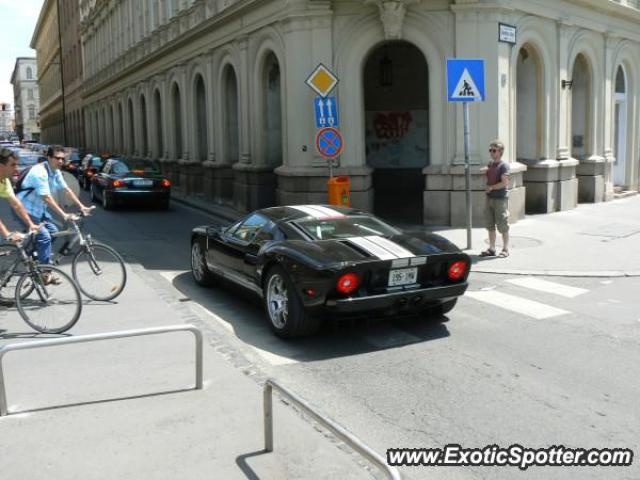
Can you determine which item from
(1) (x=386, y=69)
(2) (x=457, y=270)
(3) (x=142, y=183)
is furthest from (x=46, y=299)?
(1) (x=386, y=69)

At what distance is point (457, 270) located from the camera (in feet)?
23.8

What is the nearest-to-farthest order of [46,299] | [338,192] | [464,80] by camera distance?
[46,299]
[464,80]
[338,192]

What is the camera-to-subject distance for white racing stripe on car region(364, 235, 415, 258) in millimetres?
6945

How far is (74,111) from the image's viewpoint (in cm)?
6619

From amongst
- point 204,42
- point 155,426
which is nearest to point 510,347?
point 155,426

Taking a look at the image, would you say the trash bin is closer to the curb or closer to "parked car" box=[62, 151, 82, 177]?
the curb

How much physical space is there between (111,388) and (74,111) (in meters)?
65.3

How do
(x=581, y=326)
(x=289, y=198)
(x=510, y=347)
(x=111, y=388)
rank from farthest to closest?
(x=289, y=198), (x=581, y=326), (x=510, y=347), (x=111, y=388)

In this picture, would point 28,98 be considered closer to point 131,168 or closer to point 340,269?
point 131,168

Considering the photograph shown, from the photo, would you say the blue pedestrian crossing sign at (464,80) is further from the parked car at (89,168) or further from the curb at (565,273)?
the parked car at (89,168)

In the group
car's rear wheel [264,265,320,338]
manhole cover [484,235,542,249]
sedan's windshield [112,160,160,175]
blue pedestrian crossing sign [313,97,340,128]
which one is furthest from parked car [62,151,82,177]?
car's rear wheel [264,265,320,338]

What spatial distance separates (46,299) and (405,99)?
14.3 metres

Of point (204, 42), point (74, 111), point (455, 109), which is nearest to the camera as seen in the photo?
point (455, 109)

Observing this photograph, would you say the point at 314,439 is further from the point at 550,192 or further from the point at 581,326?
the point at 550,192
